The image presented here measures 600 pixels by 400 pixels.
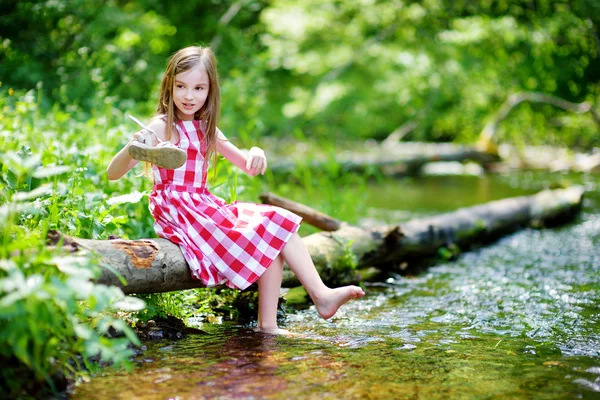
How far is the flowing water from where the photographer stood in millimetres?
2121

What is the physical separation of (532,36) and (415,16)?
2.41m

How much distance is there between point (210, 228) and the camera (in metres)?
→ 2.85

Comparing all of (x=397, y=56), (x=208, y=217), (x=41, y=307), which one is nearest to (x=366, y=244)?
(x=208, y=217)

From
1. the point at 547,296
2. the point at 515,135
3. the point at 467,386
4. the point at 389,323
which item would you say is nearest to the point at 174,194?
the point at 389,323

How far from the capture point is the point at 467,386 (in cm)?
219

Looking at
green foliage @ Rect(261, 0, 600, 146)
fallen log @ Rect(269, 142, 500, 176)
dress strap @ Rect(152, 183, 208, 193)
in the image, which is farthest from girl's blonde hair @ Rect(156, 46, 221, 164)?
green foliage @ Rect(261, 0, 600, 146)

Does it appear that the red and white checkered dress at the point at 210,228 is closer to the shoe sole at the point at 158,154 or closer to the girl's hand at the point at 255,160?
the girl's hand at the point at 255,160

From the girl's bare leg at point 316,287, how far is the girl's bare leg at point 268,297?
8cm

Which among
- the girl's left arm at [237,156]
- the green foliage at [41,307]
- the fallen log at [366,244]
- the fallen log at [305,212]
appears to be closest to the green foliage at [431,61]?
the fallen log at [366,244]

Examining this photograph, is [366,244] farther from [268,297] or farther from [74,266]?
[74,266]

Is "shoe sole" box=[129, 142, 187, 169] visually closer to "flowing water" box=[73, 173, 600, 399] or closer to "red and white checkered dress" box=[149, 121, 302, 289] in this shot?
"red and white checkered dress" box=[149, 121, 302, 289]

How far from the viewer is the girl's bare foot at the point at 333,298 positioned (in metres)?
2.92

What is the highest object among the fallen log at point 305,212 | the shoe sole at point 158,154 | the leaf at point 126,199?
the shoe sole at point 158,154

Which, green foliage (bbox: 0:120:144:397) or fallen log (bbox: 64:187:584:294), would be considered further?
Result: fallen log (bbox: 64:187:584:294)
